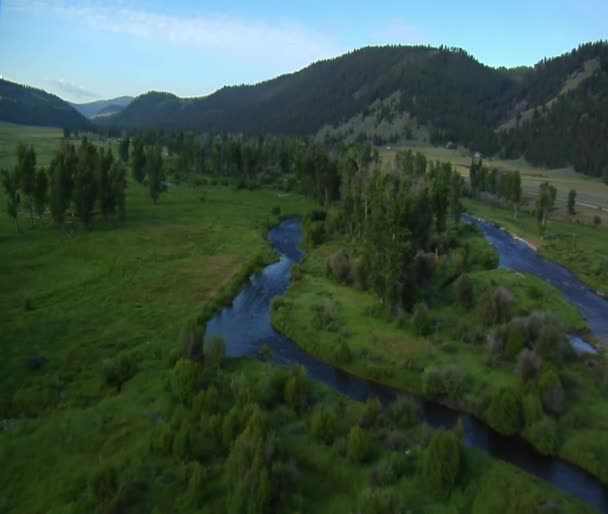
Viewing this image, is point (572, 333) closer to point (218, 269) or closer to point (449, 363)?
point (449, 363)

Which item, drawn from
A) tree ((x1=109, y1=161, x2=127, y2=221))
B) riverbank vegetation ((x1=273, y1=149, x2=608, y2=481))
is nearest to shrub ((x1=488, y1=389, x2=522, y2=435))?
riverbank vegetation ((x1=273, y1=149, x2=608, y2=481))

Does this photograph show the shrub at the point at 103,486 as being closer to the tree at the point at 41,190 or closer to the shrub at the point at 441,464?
the shrub at the point at 441,464

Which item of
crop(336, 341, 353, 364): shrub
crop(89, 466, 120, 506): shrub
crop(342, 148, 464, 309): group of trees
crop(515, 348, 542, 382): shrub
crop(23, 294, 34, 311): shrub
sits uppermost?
crop(342, 148, 464, 309): group of trees

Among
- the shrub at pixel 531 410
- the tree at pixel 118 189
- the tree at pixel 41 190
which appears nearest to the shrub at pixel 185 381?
the shrub at pixel 531 410

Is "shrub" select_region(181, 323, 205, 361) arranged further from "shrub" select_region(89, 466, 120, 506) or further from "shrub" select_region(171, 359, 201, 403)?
"shrub" select_region(89, 466, 120, 506)

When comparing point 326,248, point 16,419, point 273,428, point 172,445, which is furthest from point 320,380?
point 326,248

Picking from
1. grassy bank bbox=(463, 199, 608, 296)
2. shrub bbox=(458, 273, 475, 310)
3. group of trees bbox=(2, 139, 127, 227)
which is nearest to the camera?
shrub bbox=(458, 273, 475, 310)
